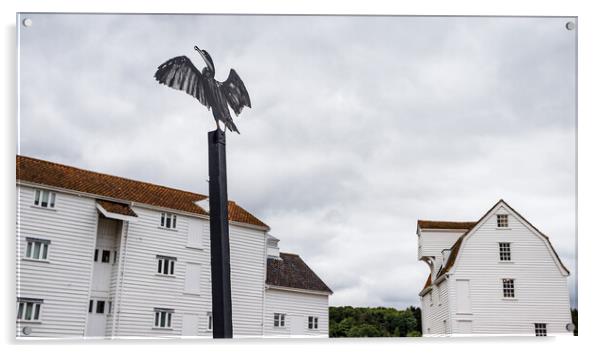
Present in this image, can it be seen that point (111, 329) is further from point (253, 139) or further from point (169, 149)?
point (253, 139)

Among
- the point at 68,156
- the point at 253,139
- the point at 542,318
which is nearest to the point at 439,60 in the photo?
the point at 253,139

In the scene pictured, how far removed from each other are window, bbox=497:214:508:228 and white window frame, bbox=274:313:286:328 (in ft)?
8.32

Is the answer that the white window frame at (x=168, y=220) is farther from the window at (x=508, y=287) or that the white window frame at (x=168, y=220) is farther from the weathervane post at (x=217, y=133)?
the window at (x=508, y=287)

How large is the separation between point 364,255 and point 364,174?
2.89 ft

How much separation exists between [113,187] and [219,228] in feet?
3.94

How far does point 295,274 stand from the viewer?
6969 mm

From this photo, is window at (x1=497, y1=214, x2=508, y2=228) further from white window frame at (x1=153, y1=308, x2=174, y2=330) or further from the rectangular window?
the rectangular window

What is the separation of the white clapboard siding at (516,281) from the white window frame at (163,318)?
9.74ft

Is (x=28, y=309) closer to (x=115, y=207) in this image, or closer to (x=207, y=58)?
(x=115, y=207)

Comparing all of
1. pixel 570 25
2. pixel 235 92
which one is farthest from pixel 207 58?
pixel 570 25

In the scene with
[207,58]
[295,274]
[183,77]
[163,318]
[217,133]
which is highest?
[207,58]

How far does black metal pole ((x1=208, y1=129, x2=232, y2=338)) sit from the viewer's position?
6879 mm

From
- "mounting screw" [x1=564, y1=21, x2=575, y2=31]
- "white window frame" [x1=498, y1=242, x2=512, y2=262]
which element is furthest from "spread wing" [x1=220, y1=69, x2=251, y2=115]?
"mounting screw" [x1=564, y1=21, x2=575, y2=31]

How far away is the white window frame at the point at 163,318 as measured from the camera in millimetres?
6707
